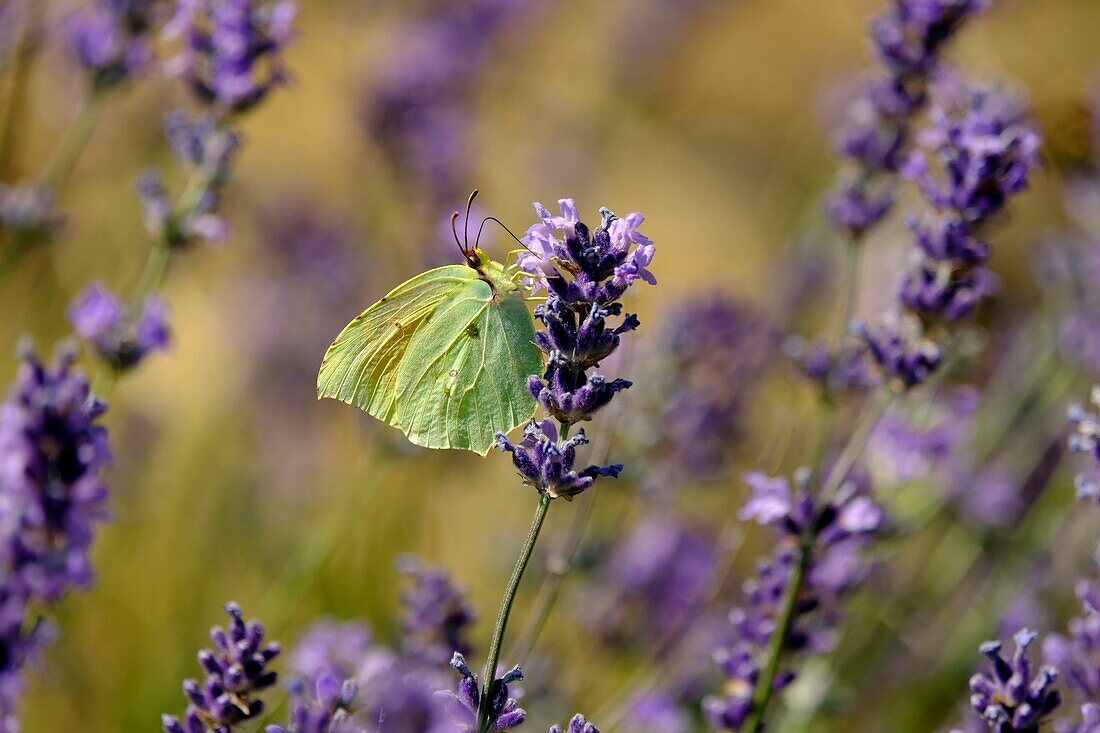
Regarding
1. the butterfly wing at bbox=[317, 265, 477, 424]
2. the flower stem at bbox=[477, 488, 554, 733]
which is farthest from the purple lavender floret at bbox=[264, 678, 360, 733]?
the butterfly wing at bbox=[317, 265, 477, 424]

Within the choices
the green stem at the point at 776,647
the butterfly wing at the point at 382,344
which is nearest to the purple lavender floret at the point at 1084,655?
the green stem at the point at 776,647

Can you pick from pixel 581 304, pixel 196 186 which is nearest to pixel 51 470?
pixel 581 304

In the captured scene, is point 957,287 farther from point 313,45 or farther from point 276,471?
point 313,45

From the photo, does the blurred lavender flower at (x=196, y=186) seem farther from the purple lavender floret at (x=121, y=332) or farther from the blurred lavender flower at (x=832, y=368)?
the blurred lavender flower at (x=832, y=368)

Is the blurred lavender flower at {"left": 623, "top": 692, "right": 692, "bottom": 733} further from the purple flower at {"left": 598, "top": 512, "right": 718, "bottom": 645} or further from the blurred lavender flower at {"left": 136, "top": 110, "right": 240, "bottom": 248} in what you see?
the blurred lavender flower at {"left": 136, "top": 110, "right": 240, "bottom": 248}

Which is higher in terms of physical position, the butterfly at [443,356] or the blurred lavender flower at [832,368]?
the blurred lavender flower at [832,368]

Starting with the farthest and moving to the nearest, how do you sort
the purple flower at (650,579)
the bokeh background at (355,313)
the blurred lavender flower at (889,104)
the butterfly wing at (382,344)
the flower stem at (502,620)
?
the bokeh background at (355,313) < the purple flower at (650,579) < the blurred lavender flower at (889,104) < the butterfly wing at (382,344) < the flower stem at (502,620)

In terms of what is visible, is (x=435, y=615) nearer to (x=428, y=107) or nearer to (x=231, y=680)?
(x=231, y=680)
